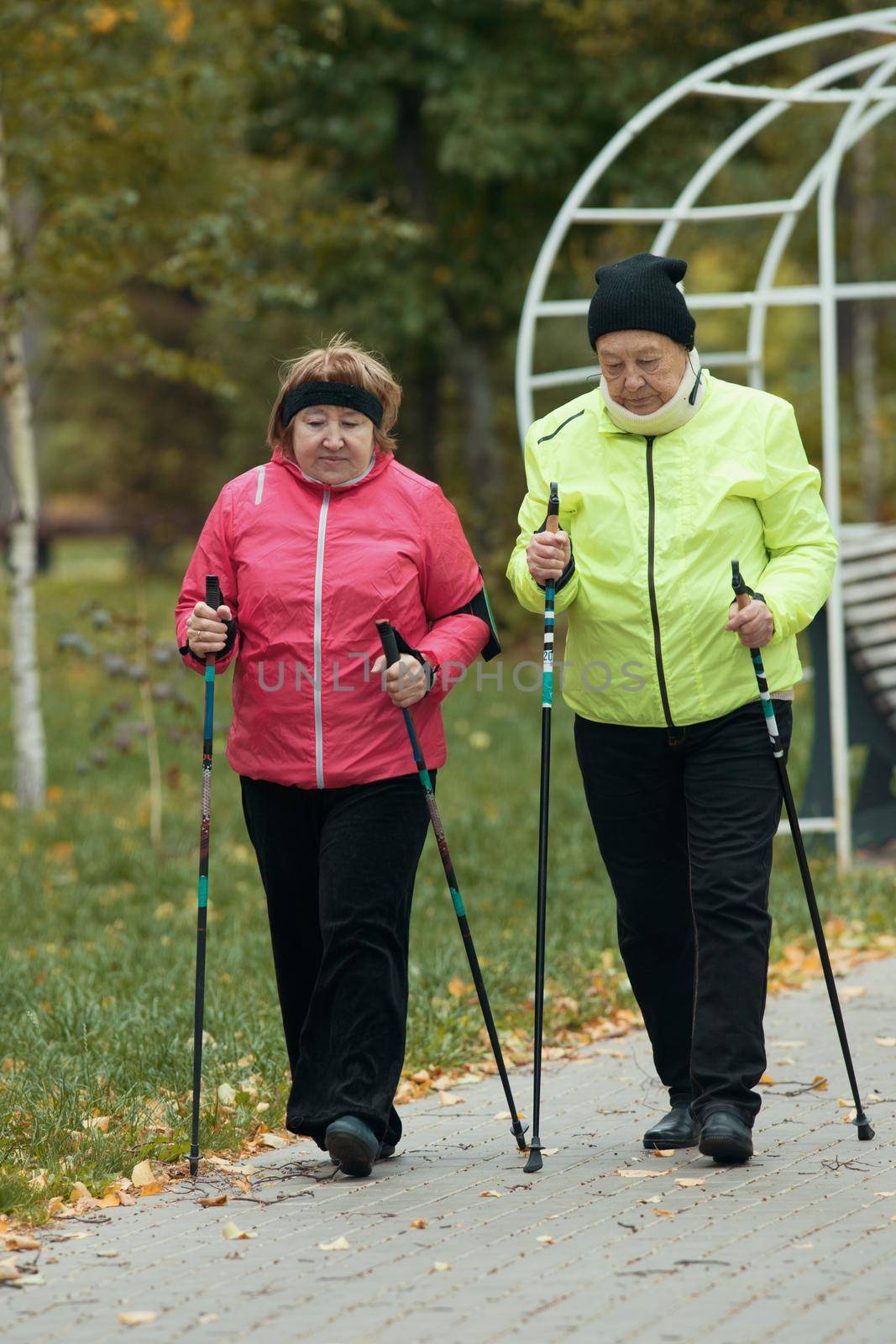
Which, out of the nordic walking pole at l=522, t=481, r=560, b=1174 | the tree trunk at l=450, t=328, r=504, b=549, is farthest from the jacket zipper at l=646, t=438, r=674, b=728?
the tree trunk at l=450, t=328, r=504, b=549

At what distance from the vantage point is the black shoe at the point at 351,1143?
4.25 m

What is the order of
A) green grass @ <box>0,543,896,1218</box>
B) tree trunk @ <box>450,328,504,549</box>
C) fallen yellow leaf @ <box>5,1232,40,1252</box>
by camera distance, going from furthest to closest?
tree trunk @ <box>450,328,504,549</box> → green grass @ <box>0,543,896,1218</box> → fallen yellow leaf @ <box>5,1232,40,1252</box>

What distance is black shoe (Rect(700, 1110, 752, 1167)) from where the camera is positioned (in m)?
4.25

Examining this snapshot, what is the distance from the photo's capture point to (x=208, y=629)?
14.2 feet

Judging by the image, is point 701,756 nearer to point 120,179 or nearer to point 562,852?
point 562,852

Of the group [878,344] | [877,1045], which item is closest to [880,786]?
[877,1045]

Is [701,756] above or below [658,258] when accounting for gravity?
below

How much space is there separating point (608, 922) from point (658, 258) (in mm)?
3590

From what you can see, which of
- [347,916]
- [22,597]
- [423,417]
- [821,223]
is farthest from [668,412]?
[423,417]

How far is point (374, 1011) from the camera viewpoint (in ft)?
14.2

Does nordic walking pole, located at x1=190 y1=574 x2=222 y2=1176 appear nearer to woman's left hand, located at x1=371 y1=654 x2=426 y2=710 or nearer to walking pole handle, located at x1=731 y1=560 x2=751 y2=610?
woman's left hand, located at x1=371 y1=654 x2=426 y2=710

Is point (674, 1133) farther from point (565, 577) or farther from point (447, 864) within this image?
point (565, 577)

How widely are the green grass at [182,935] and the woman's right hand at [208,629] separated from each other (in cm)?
130

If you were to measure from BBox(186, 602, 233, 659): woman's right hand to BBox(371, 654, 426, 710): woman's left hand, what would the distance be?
1.25ft
